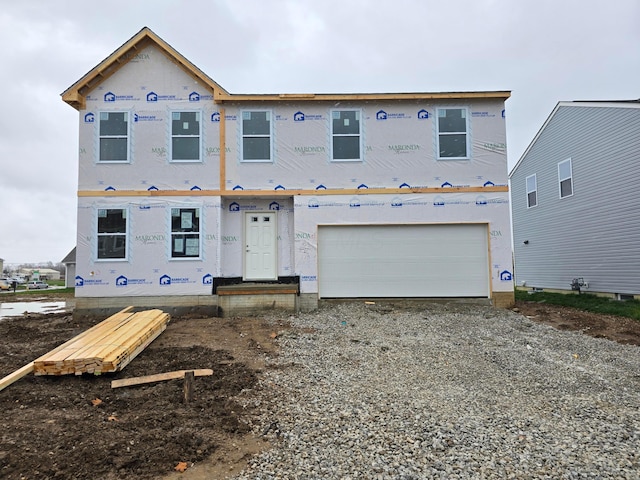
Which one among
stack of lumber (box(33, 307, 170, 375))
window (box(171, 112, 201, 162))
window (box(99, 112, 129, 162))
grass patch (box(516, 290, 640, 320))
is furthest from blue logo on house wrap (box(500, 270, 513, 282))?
window (box(99, 112, 129, 162))

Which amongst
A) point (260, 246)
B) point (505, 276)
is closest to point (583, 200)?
point (505, 276)

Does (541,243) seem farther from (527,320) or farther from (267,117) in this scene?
(267,117)

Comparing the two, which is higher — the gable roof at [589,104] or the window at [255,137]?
the gable roof at [589,104]

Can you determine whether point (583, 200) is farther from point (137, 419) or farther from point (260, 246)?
point (137, 419)

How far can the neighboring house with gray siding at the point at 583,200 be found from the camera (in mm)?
12055

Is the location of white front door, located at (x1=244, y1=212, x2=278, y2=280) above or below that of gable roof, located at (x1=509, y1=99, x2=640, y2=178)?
below

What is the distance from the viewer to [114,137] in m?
10.7

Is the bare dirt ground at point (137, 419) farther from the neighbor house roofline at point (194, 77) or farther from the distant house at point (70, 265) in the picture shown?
the distant house at point (70, 265)

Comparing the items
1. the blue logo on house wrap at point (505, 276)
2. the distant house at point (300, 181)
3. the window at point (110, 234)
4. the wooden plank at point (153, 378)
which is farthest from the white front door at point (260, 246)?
the blue logo on house wrap at point (505, 276)

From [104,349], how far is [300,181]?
6.76 meters

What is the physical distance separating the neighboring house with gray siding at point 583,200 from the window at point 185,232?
13343 millimetres

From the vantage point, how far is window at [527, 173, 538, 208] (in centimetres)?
1683

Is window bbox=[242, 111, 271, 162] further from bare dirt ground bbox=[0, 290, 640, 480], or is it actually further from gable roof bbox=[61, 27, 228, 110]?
bare dirt ground bbox=[0, 290, 640, 480]

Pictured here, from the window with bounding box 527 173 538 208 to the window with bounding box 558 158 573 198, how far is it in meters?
A: 1.63
